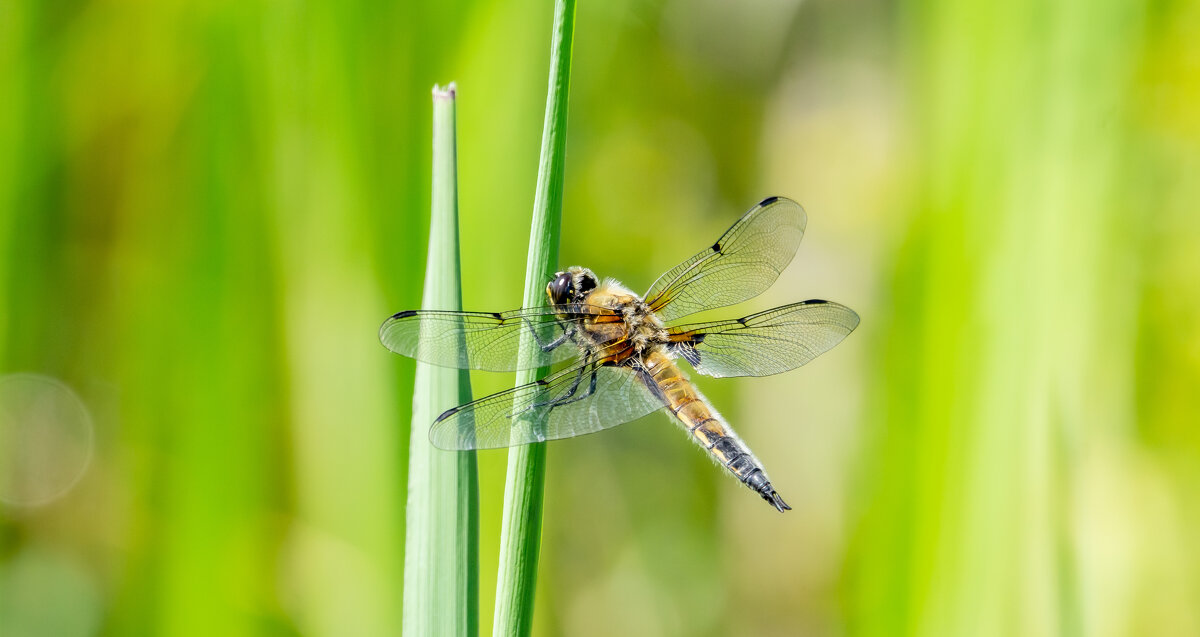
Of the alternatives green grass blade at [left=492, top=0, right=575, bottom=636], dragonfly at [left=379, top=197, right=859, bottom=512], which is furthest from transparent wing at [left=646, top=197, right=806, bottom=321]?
green grass blade at [left=492, top=0, right=575, bottom=636]

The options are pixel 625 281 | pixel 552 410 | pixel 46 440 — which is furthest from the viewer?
pixel 625 281

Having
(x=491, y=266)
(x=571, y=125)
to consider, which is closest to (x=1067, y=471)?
(x=491, y=266)

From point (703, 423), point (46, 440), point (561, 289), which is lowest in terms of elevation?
point (46, 440)

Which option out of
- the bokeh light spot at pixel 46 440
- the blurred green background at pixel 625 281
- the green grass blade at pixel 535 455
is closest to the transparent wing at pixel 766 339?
the blurred green background at pixel 625 281

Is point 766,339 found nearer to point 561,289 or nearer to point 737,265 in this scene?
point 737,265

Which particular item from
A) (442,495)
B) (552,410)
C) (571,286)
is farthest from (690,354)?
(442,495)

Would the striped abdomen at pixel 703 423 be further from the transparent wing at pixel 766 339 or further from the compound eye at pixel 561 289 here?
the compound eye at pixel 561 289
